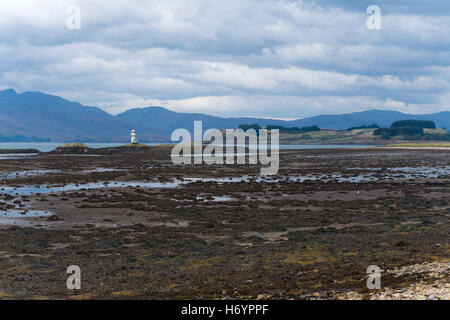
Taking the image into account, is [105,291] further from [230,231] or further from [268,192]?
[268,192]

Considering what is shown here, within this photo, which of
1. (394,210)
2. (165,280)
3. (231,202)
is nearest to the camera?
(165,280)

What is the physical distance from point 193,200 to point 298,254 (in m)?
16.1

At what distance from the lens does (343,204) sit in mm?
27406

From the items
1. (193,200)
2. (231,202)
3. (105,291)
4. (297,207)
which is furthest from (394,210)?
(105,291)

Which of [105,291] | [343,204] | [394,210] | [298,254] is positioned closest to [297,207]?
[343,204]

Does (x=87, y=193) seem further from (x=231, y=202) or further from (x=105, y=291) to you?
(x=105, y=291)

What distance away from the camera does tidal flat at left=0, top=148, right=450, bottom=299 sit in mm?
11422

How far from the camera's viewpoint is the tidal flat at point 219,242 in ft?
37.5

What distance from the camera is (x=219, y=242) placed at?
17.2 meters

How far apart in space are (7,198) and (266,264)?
23.8 m
